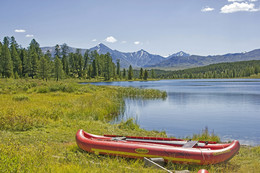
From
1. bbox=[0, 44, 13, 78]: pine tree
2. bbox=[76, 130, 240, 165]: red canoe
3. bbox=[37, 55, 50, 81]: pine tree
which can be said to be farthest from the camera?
bbox=[37, 55, 50, 81]: pine tree

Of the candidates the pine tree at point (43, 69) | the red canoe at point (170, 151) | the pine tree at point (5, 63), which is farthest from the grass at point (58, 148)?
the pine tree at point (43, 69)

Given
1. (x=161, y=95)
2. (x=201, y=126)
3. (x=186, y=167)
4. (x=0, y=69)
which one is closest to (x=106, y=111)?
(x=201, y=126)

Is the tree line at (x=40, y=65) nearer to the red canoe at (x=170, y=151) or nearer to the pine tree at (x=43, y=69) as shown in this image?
the pine tree at (x=43, y=69)

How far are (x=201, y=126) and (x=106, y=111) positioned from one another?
350 inches

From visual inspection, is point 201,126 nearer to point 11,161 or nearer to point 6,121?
point 6,121

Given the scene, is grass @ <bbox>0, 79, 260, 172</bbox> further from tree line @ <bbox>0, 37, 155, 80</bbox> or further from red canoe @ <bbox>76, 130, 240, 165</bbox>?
tree line @ <bbox>0, 37, 155, 80</bbox>

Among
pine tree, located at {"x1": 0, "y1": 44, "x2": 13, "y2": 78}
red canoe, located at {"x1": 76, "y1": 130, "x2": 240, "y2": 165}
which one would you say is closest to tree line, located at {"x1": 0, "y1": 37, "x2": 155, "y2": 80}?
pine tree, located at {"x1": 0, "y1": 44, "x2": 13, "y2": 78}

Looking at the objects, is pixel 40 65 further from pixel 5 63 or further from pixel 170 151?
pixel 170 151

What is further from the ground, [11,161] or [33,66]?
[33,66]

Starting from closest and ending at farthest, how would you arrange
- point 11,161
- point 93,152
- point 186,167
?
1. point 11,161
2. point 186,167
3. point 93,152

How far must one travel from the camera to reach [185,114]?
81.0 ft

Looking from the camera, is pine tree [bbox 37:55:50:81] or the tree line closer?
the tree line

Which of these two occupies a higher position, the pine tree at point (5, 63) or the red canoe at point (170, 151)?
the pine tree at point (5, 63)

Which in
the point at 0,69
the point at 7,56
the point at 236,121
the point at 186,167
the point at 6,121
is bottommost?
the point at 236,121
